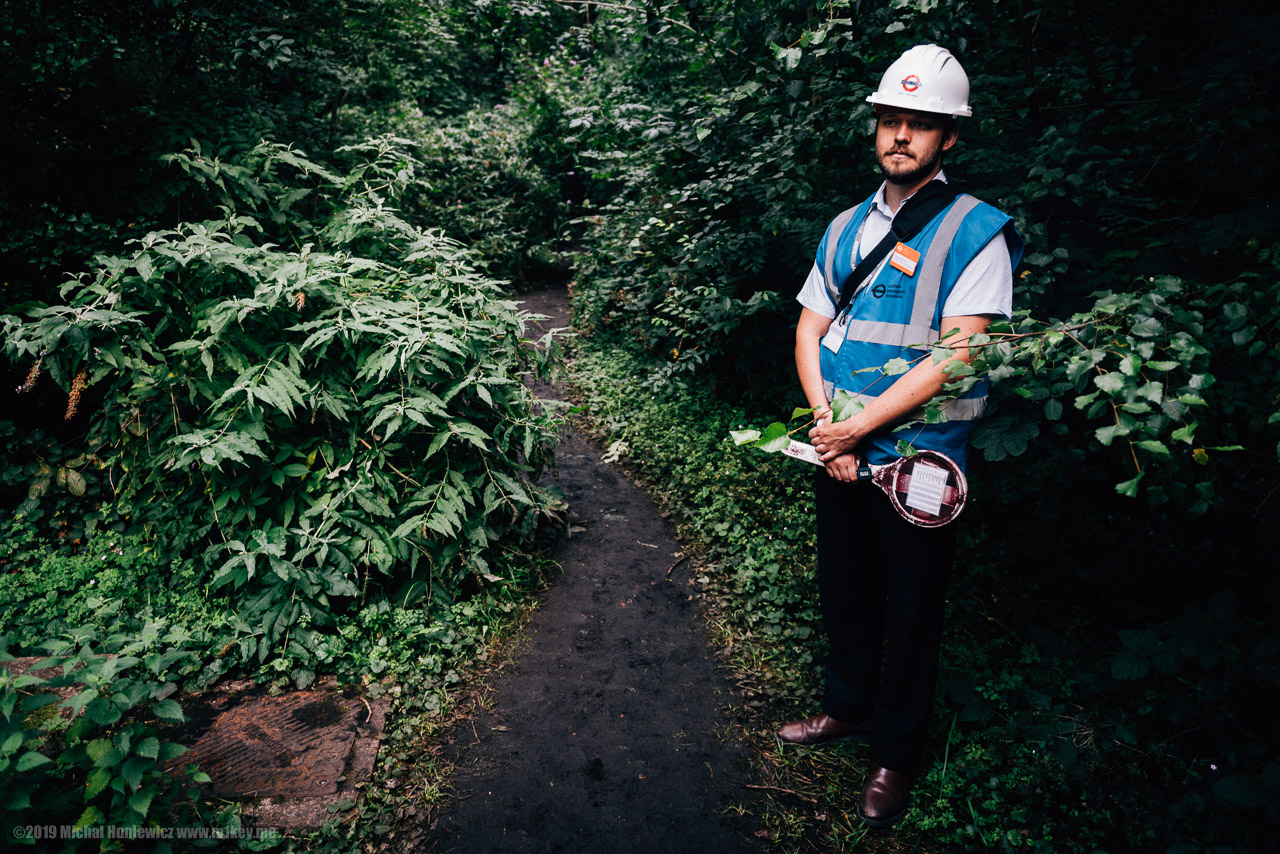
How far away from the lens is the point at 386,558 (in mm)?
3139

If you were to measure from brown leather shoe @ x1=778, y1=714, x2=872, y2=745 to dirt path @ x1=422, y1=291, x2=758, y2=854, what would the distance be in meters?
0.26

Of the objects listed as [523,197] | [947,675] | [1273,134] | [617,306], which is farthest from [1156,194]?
[523,197]

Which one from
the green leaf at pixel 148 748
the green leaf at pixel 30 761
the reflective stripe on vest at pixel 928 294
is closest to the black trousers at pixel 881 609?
the reflective stripe on vest at pixel 928 294

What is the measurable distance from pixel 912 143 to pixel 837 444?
108 centimetres

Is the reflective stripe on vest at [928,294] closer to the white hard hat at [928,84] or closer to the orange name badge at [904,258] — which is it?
the orange name badge at [904,258]

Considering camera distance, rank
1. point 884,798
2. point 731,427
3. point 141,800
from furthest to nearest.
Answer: point 731,427 → point 884,798 → point 141,800

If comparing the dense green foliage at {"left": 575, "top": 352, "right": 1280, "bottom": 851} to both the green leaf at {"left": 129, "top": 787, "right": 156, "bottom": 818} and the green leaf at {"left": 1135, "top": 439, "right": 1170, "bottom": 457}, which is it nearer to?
the green leaf at {"left": 1135, "top": 439, "right": 1170, "bottom": 457}

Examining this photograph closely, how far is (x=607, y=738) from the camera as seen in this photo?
2.77 metres

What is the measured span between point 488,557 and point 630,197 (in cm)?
744

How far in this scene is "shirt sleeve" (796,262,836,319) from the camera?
7.91ft

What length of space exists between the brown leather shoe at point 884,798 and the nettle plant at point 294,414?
221 centimetres

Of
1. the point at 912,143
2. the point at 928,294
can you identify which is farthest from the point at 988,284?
the point at 912,143

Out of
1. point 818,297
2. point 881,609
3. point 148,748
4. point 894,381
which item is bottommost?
point 881,609

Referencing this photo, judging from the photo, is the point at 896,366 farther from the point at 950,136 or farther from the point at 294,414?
the point at 294,414
